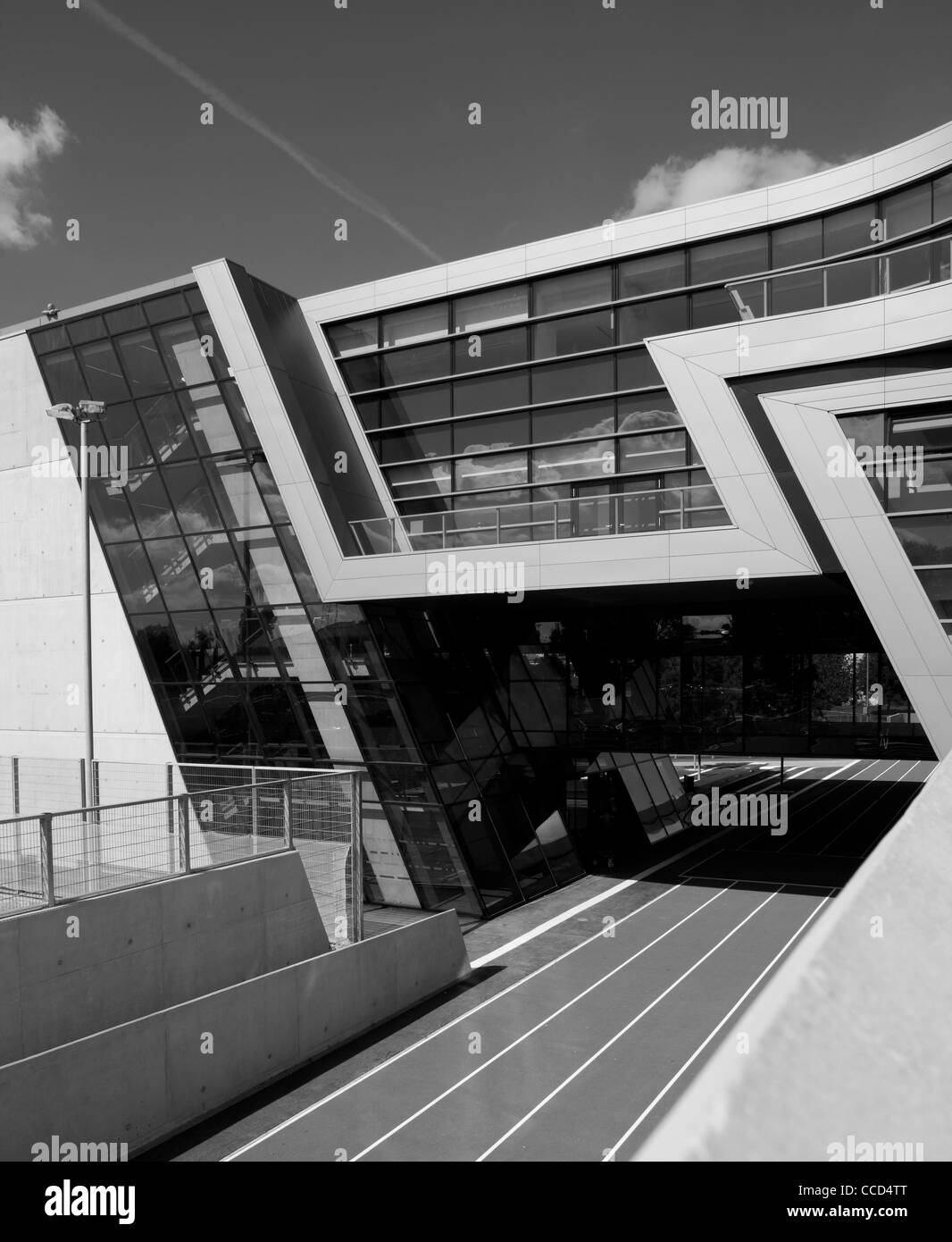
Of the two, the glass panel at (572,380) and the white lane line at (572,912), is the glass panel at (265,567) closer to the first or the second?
the glass panel at (572,380)

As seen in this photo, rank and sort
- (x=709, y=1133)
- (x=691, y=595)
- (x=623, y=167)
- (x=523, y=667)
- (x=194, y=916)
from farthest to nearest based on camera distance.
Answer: (x=523, y=667) → (x=691, y=595) → (x=623, y=167) → (x=194, y=916) → (x=709, y=1133)

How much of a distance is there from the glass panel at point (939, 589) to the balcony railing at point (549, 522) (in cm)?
347

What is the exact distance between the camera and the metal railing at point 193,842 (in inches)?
459

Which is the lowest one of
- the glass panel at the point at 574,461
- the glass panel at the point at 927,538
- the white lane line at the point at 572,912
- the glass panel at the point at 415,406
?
the white lane line at the point at 572,912

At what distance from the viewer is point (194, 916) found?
42.3ft

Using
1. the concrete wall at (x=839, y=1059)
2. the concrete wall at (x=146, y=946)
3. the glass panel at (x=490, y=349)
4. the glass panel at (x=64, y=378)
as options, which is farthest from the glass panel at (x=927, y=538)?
the glass panel at (x=64, y=378)


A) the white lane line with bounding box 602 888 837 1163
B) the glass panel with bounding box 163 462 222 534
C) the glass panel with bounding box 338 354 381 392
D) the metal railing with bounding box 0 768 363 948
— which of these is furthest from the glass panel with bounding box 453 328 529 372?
the white lane line with bounding box 602 888 837 1163

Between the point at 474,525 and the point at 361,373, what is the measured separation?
6.16 meters

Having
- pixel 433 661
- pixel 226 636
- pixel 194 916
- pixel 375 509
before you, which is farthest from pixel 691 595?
pixel 194 916

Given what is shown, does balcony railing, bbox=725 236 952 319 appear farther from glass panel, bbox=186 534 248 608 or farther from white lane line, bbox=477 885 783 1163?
glass panel, bbox=186 534 248 608

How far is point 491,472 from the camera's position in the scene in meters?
21.0

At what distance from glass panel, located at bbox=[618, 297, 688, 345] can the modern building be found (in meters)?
0.06

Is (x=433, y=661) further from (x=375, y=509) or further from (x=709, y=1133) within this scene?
(x=709, y=1133)

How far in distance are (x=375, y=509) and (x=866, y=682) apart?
12.3m
